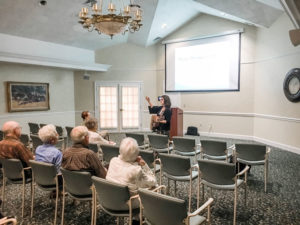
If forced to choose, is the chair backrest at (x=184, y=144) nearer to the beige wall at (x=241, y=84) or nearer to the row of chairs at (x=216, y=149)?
the row of chairs at (x=216, y=149)

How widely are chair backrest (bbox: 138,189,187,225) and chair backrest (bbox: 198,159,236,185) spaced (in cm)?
107

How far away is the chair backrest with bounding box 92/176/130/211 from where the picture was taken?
2.03 meters

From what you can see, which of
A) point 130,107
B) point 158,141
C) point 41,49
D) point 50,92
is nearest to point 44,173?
point 158,141

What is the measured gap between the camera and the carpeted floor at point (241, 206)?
2832 millimetres

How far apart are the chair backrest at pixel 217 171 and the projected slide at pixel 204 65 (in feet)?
18.7

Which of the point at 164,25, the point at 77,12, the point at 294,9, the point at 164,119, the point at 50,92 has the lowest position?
the point at 164,119

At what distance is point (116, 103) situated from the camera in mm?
9516

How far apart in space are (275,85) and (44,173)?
6412mm

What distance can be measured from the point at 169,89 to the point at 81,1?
4693 millimetres

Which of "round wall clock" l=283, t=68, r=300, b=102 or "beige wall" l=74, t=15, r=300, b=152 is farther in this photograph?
"beige wall" l=74, t=15, r=300, b=152

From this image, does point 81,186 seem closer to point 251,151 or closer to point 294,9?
point 251,151

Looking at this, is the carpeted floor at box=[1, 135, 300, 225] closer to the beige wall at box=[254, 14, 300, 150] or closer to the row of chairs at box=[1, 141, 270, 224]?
the row of chairs at box=[1, 141, 270, 224]

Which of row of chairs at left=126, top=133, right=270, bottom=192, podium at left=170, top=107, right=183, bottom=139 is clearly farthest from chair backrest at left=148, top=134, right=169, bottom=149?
podium at left=170, top=107, right=183, bottom=139

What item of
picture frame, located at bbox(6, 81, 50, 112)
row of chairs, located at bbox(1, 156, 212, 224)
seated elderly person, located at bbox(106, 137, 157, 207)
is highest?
picture frame, located at bbox(6, 81, 50, 112)
